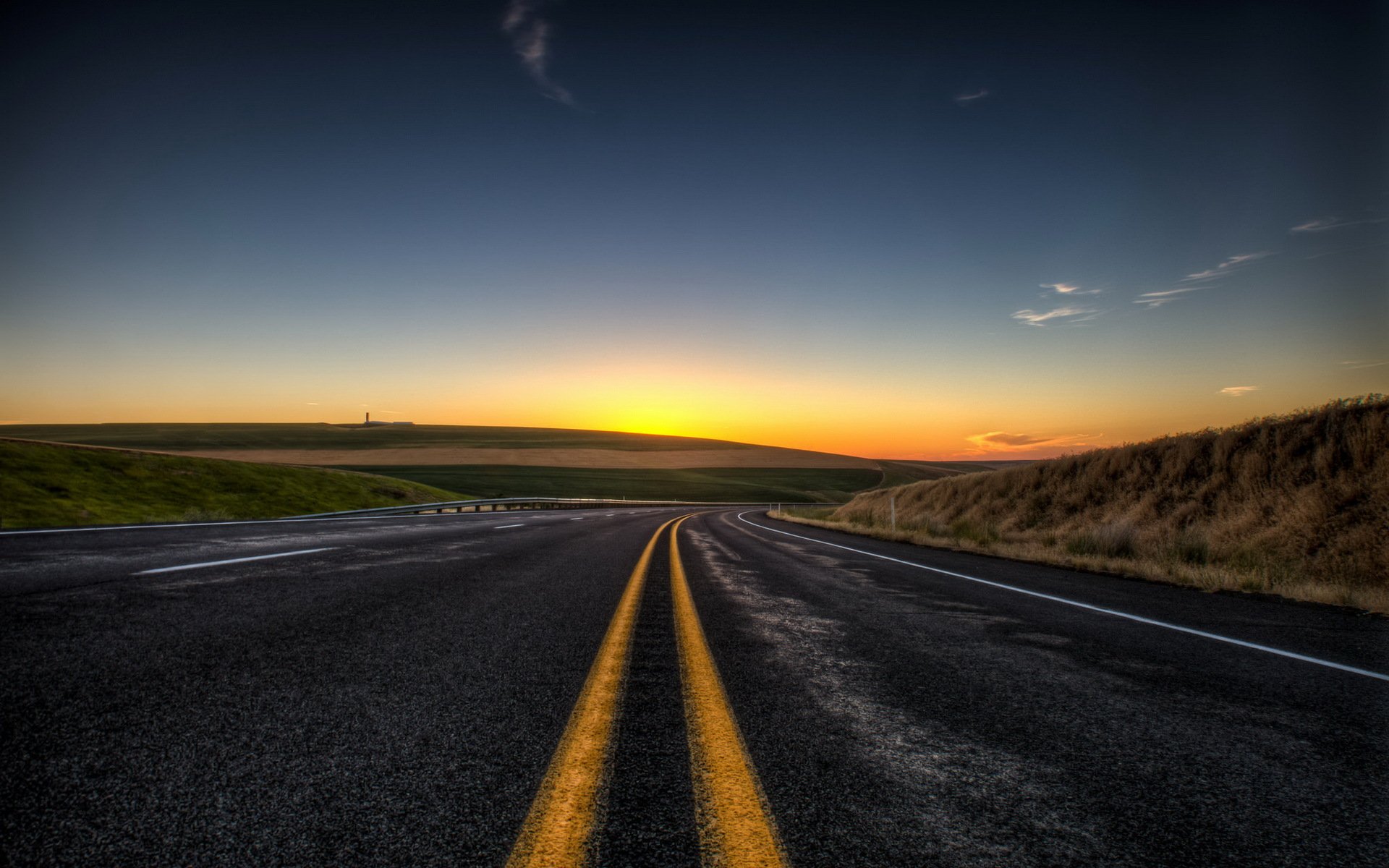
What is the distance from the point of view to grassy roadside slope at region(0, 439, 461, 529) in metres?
19.7

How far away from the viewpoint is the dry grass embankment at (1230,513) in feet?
28.5

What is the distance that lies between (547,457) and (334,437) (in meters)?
40.6

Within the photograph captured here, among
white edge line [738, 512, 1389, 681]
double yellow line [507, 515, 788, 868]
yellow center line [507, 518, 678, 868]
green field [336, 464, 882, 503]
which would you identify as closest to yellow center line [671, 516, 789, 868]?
double yellow line [507, 515, 788, 868]

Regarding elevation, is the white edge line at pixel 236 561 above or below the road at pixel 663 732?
below

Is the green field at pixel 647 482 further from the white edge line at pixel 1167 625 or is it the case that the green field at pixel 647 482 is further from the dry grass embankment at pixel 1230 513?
the white edge line at pixel 1167 625

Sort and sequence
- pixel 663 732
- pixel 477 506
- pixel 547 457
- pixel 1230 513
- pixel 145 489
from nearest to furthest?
1. pixel 663 732
2. pixel 1230 513
3. pixel 145 489
4. pixel 477 506
5. pixel 547 457

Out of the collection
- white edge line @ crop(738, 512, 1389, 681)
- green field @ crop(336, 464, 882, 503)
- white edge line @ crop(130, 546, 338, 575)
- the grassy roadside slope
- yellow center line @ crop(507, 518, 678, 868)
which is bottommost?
green field @ crop(336, 464, 882, 503)

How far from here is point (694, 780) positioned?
207cm

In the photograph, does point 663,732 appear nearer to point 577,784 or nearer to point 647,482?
point 577,784

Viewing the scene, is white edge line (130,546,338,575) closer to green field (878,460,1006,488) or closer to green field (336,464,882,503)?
green field (336,464,882,503)

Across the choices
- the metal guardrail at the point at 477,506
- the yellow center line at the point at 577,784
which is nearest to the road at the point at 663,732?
the yellow center line at the point at 577,784

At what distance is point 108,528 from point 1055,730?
14.7m

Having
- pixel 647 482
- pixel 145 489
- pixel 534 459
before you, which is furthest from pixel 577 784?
pixel 534 459

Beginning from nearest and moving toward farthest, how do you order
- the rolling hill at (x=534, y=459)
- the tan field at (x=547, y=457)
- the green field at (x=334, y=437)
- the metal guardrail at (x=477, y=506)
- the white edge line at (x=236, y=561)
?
the white edge line at (x=236, y=561), the metal guardrail at (x=477, y=506), the rolling hill at (x=534, y=459), the tan field at (x=547, y=457), the green field at (x=334, y=437)
